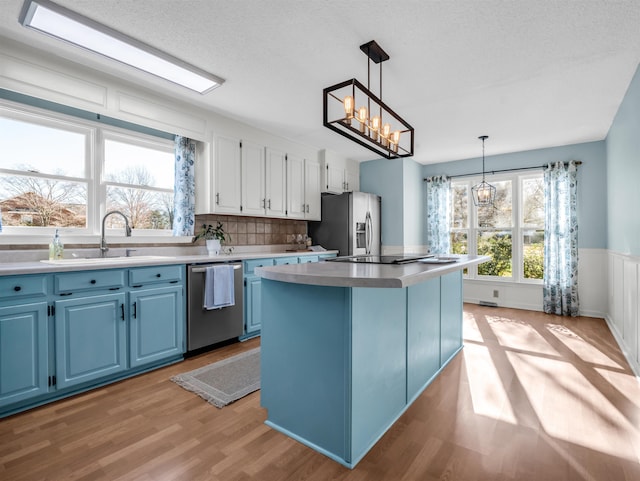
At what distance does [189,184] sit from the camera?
11.5ft

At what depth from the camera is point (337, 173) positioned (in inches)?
206

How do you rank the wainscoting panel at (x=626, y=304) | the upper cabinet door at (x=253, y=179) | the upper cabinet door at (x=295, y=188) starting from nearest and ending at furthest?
1. the wainscoting panel at (x=626, y=304)
2. the upper cabinet door at (x=253, y=179)
3. the upper cabinet door at (x=295, y=188)

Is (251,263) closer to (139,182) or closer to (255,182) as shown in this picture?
(255,182)

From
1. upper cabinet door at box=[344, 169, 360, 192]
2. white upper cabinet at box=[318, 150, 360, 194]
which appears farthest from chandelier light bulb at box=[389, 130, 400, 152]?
upper cabinet door at box=[344, 169, 360, 192]

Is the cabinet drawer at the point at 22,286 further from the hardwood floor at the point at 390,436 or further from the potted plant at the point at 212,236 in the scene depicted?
the potted plant at the point at 212,236

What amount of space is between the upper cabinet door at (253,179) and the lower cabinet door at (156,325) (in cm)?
141

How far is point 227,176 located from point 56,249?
169 centimetres

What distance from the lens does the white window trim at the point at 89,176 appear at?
2475 mm

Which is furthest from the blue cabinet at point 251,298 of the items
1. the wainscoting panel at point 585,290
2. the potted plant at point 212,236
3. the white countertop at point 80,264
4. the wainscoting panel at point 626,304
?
the wainscoting panel at point 585,290

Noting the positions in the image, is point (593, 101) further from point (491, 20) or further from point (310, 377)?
point (310, 377)

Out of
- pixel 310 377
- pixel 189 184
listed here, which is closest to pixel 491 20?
pixel 310 377

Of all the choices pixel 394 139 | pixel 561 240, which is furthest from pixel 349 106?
pixel 561 240

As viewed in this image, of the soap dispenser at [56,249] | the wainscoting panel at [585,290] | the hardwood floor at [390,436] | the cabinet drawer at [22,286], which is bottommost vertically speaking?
the hardwood floor at [390,436]

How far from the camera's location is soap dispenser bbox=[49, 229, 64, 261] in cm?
249
